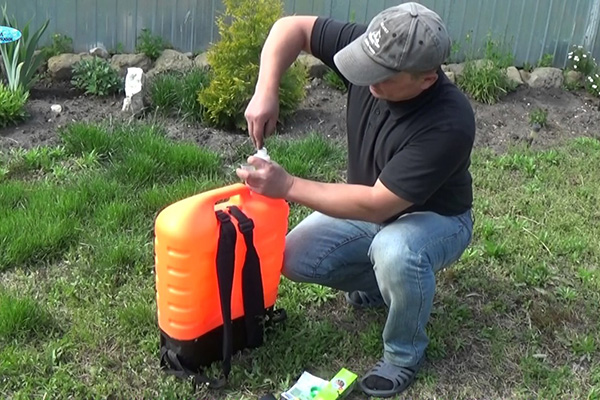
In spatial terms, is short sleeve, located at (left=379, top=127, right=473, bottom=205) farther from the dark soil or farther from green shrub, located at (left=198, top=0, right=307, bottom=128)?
green shrub, located at (left=198, top=0, right=307, bottom=128)

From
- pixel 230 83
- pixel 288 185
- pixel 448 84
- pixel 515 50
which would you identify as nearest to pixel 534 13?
pixel 515 50

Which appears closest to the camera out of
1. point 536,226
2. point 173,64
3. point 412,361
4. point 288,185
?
point 288,185

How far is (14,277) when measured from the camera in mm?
3518

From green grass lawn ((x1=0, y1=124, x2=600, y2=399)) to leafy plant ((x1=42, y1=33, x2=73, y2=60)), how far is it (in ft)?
4.67

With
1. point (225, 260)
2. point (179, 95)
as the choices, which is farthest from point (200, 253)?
point (179, 95)

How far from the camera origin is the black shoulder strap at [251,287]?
2.79 meters

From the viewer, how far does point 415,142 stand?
8.93ft

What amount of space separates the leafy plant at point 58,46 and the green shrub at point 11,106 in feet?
2.71

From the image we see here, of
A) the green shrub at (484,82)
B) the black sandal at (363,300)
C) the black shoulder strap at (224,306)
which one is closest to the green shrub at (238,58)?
the green shrub at (484,82)

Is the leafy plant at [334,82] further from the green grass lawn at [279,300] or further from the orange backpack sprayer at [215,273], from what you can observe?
the orange backpack sprayer at [215,273]

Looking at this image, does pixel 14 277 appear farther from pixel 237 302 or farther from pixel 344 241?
pixel 344 241

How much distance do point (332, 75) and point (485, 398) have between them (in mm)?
3450

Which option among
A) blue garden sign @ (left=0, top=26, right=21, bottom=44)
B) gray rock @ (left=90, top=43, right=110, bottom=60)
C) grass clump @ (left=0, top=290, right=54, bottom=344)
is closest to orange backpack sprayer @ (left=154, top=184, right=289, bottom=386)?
grass clump @ (left=0, top=290, right=54, bottom=344)

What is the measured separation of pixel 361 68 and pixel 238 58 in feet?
8.41
